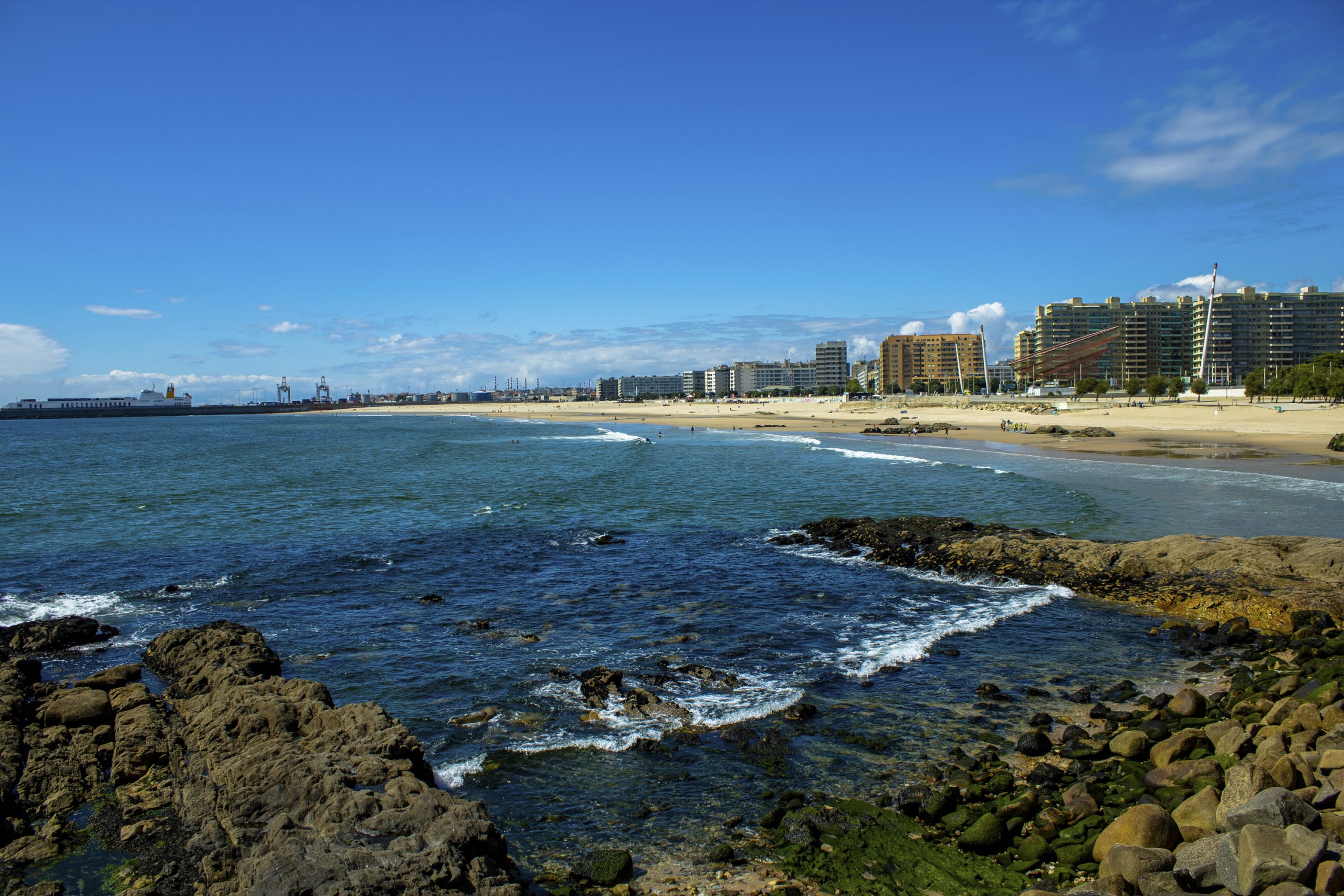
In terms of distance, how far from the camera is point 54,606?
55.7 ft

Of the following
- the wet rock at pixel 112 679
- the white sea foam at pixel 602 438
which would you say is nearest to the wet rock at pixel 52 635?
the wet rock at pixel 112 679

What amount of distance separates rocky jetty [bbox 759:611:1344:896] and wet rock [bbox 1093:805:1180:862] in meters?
0.01

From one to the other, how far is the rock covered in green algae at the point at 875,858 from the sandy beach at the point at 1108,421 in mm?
41775

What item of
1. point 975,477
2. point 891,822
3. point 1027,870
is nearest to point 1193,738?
point 1027,870

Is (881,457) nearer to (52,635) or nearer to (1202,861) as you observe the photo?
(52,635)

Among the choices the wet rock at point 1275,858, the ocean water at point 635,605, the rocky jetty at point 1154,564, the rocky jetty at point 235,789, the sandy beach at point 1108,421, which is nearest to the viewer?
the wet rock at point 1275,858

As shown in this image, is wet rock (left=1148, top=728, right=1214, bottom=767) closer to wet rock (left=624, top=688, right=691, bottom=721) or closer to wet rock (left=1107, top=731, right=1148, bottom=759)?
wet rock (left=1107, top=731, right=1148, bottom=759)

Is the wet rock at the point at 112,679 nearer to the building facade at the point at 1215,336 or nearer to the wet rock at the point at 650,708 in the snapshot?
the wet rock at the point at 650,708

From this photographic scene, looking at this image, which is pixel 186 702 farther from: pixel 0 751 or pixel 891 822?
pixel 891 822

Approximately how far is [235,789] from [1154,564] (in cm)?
1838

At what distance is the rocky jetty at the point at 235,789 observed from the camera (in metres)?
6.06

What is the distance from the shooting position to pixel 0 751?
9297mm

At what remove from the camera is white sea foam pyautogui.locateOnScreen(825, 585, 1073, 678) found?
1266 centimetres

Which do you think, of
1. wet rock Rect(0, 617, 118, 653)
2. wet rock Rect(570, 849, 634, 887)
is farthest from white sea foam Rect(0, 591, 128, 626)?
wet rock Rect(570, 849, 634, 887)
